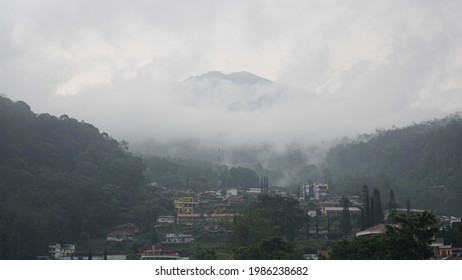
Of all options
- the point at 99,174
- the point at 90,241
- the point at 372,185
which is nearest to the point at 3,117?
the point at 99,174

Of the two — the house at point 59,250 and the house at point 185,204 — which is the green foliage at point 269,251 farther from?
the house at point 185,204

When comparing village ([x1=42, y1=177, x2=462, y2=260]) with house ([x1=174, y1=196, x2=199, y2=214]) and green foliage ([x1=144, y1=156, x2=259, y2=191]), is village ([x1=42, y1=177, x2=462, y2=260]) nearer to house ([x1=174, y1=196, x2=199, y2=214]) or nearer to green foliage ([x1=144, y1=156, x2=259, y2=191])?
house ([x1=174, y1=196, x2=199, y2=214])

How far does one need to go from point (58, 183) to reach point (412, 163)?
32.2 meters

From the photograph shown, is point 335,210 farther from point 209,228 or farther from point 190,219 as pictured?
point 190,219

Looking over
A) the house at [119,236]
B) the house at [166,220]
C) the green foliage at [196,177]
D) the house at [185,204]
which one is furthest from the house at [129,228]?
the green foliage at [196,177]

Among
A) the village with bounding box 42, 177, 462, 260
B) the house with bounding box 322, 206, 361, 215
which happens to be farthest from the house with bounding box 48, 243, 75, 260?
the house with bounding box 322, 206, 361, 215

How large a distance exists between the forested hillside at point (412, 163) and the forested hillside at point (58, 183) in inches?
756

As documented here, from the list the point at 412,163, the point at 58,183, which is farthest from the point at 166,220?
the point at 412,163

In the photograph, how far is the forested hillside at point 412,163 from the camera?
49.3 meters

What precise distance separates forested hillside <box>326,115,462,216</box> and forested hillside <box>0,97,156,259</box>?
1921 cm

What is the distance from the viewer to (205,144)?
3393 inches

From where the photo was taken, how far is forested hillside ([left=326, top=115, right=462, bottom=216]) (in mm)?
49281

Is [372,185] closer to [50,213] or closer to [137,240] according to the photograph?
[137,240]
